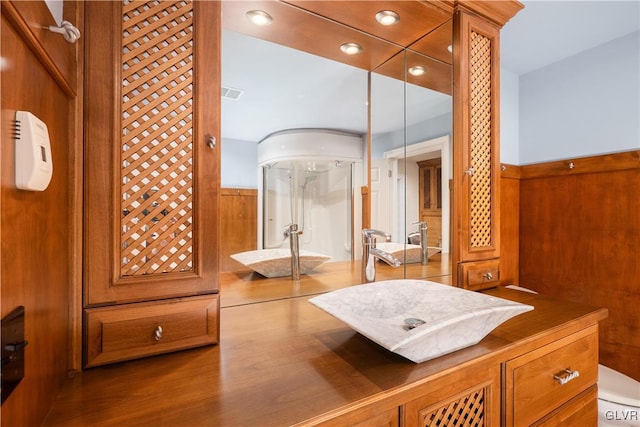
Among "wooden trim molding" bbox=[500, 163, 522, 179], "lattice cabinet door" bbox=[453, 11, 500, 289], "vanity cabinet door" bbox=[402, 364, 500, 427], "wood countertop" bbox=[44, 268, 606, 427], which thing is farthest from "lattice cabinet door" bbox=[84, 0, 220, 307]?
"wooden trim molding" bbox=[500, 163, 522, 179]

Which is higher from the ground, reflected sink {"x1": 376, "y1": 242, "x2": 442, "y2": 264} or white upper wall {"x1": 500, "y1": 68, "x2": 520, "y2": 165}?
white upper wall {"x1": 500, "y1": 68, "x2": 520, "y2": 165}

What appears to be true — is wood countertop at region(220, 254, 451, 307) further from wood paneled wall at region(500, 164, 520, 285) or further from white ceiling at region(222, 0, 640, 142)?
wood paneled wall at region(500, 164, 520, 285)

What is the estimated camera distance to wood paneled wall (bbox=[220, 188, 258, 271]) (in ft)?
4.02

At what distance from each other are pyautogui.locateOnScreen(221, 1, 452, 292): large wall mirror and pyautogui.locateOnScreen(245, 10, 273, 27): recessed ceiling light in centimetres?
1

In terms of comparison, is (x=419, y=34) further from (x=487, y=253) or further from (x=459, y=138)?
(x=487, y=253)

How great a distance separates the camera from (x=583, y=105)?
211cm

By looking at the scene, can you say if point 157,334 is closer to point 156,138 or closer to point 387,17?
point 156,138

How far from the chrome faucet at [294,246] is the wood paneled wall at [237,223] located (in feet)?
0.51

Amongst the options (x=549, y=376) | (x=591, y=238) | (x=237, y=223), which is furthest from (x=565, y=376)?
(x=591, y=238)

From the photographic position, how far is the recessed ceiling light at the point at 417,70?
68.1 inches

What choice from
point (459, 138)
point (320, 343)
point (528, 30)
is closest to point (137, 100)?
point (320, 343)

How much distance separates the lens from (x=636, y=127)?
1.90 m

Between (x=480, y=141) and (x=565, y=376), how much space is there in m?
1.08

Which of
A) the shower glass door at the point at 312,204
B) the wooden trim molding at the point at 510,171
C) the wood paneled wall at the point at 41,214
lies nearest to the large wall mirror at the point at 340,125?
the shower glass door at the point at 312,204
